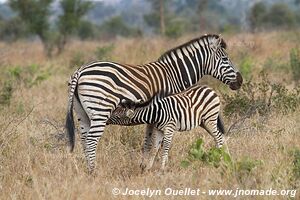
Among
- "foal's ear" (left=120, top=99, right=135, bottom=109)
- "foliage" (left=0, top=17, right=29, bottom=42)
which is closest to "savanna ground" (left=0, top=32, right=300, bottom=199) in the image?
"foal's ear" (left=120, top=99, right=135, bottom=109)

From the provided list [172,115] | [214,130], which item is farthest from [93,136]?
[214,130]

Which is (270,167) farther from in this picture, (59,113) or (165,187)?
(59,113)

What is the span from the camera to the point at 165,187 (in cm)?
504

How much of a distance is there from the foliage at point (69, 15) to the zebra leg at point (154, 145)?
15.8 m

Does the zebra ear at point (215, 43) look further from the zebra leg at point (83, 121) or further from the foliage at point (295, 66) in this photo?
the foliage at point (295, 66)

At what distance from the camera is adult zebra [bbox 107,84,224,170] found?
19.8ft

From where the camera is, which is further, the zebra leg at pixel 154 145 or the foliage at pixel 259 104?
the foliage at pixel 259 104

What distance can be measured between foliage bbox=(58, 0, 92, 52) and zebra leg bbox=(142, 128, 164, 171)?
15773 millimetres

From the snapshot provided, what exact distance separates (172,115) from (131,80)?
1.95 feet

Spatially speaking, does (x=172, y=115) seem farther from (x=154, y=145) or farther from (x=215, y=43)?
(x=215, y=43)

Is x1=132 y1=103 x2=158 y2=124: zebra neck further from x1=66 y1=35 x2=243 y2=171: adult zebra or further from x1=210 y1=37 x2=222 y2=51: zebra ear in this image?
x1=210 y1=37 x2=222 y2=51: zebra ear

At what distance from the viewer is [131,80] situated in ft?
20.1

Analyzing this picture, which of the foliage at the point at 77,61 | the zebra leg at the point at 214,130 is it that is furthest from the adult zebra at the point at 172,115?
the foliage at the point at 77,61

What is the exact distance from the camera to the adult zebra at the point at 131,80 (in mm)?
5941
